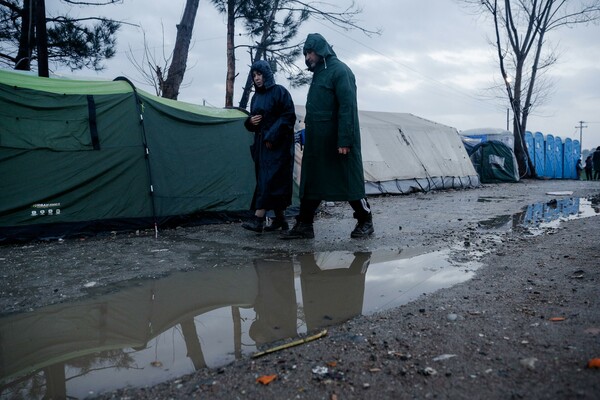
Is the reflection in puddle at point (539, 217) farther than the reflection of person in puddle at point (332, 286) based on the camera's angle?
Yes

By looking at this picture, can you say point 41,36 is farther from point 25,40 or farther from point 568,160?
point 568,160

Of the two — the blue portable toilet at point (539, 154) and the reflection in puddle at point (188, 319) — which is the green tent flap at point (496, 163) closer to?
the blue portable toilet at point (539, 154)

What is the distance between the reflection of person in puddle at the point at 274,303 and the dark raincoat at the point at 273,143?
1129 millimetres

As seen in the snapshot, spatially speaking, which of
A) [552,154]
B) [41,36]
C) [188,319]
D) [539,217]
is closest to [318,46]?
[188,319]

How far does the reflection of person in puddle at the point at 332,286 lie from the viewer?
221 centimetres

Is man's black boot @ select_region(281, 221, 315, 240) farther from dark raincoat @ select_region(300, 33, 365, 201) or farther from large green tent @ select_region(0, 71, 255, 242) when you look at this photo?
large green tent @ select_region(0, 71, 255, 242)

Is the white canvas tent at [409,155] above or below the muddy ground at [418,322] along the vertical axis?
above

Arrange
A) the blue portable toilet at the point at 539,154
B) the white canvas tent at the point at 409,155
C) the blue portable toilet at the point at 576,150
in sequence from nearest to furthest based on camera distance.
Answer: the white canvas tent at the point at 409,155 < the blue portable toilet at the point at 539,154 < the blue portable toilet at the point at 576,150

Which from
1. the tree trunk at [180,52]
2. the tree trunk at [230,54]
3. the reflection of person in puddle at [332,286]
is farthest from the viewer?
the tree trunk at [230,54]

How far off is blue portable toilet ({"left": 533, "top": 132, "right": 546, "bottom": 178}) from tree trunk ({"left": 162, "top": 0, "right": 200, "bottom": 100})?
1936 cm

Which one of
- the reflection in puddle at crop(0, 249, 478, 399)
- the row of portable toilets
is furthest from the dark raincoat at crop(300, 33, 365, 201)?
the row of portable toilets

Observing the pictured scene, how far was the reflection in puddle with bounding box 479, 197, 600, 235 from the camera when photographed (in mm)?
5023

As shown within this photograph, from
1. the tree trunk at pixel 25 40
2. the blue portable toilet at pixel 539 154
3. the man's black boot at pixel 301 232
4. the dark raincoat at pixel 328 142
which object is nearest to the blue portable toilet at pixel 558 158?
the blue portable toilet at pixel 539 154

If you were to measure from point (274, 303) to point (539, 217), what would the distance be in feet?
16.7
